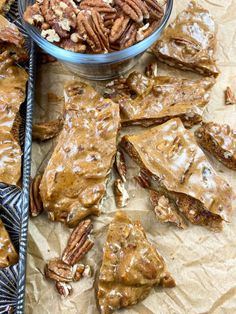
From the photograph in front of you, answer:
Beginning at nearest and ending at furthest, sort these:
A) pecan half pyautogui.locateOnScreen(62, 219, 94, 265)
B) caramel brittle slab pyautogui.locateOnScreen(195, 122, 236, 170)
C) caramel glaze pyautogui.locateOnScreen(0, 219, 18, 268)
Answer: caramel glaze pyautogui.locateOnScreen(0, 219, 18, 268) → pecan half pyautogui.locateOnScreen(62, 219, 94, 265) → caramel brittle slab pyautogui.locateOnScreen(195, 122, 236, 170)

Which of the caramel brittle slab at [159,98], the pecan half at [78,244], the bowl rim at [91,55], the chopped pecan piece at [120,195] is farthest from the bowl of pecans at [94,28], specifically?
the pecan half at [78,244]

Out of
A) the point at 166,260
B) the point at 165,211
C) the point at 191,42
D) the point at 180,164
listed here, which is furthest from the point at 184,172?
the point at 191,42

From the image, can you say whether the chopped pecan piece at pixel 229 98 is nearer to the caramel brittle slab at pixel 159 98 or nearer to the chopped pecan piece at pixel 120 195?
the caramel brittle slab at pixel 159 98

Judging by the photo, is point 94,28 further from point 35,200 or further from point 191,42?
point 35,200

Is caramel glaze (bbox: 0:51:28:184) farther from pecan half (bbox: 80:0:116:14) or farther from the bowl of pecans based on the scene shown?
pecan half (bbox: 80:0:116:14)

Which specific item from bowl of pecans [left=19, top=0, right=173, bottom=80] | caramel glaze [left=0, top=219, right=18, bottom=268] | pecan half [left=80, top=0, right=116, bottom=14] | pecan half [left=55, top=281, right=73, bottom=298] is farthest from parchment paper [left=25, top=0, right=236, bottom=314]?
pecan half [left=80, top=0, right=116, bottom=14]

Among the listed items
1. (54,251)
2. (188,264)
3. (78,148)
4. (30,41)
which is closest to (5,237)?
(54,251)
